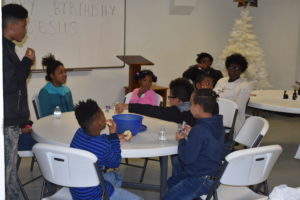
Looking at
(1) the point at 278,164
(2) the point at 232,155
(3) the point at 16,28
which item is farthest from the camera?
(1) the point at 278,164

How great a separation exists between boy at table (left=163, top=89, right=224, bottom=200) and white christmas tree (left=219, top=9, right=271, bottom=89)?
4.99m

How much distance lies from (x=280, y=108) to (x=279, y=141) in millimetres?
1664

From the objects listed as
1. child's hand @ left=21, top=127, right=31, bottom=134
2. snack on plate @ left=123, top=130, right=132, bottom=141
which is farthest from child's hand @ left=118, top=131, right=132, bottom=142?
child's hand @ left=21, top=127, right=31, bottom=134

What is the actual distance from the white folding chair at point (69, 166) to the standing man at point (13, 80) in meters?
0.53

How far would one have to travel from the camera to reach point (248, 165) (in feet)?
8.42

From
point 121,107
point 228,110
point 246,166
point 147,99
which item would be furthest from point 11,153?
point 228,110

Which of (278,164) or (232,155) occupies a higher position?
(232,155)

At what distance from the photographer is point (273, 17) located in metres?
8.40

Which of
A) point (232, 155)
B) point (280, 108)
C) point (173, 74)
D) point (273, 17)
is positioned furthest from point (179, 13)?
point (232, 155)

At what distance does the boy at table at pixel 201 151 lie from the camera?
9.03 ft

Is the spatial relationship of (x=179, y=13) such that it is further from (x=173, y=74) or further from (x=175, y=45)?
(x=173, y=74)

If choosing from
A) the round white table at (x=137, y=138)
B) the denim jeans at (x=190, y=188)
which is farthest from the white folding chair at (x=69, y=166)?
the denim jeans at (x=190, y=188)

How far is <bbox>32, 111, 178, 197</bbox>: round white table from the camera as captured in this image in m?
2.80

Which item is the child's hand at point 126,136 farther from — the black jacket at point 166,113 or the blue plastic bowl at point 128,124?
the black jacket at point 166,113
